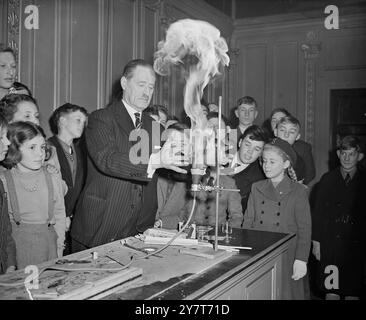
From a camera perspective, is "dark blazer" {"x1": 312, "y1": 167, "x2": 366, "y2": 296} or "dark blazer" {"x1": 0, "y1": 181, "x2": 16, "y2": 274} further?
"dark blazer" {"x1": 312, "y1": 167, "x2": 366, "y2": 296}

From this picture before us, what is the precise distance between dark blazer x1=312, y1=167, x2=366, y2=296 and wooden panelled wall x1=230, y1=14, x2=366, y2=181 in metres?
3.92

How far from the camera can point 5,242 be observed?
2.60 m

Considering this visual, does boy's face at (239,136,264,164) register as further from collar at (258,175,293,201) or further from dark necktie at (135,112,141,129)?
dark necktie at (135,112,141,129)

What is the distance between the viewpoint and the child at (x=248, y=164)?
4.08 meters

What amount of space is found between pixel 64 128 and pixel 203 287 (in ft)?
9.45

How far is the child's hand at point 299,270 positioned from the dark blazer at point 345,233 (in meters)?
1.24

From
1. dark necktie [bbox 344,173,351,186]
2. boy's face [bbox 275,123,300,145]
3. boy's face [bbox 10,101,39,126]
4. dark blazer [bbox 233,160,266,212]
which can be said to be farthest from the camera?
boy's face [bbox 275,123,300,145]

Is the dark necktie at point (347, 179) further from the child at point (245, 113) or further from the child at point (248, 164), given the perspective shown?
the child at point (245, 113)

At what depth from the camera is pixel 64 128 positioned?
13.6 ft

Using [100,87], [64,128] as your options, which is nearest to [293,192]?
[64,128]

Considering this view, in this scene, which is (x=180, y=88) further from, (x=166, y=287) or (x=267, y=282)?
(x=166, y=287)

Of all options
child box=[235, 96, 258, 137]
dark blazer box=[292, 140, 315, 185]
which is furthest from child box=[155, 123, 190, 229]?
dark blazer box=[292, 140, 315, 185]

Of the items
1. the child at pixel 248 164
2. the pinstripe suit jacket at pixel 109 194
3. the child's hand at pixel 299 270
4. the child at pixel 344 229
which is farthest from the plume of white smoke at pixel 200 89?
the child at pixel 344 229

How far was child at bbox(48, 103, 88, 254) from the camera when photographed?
3.86m
